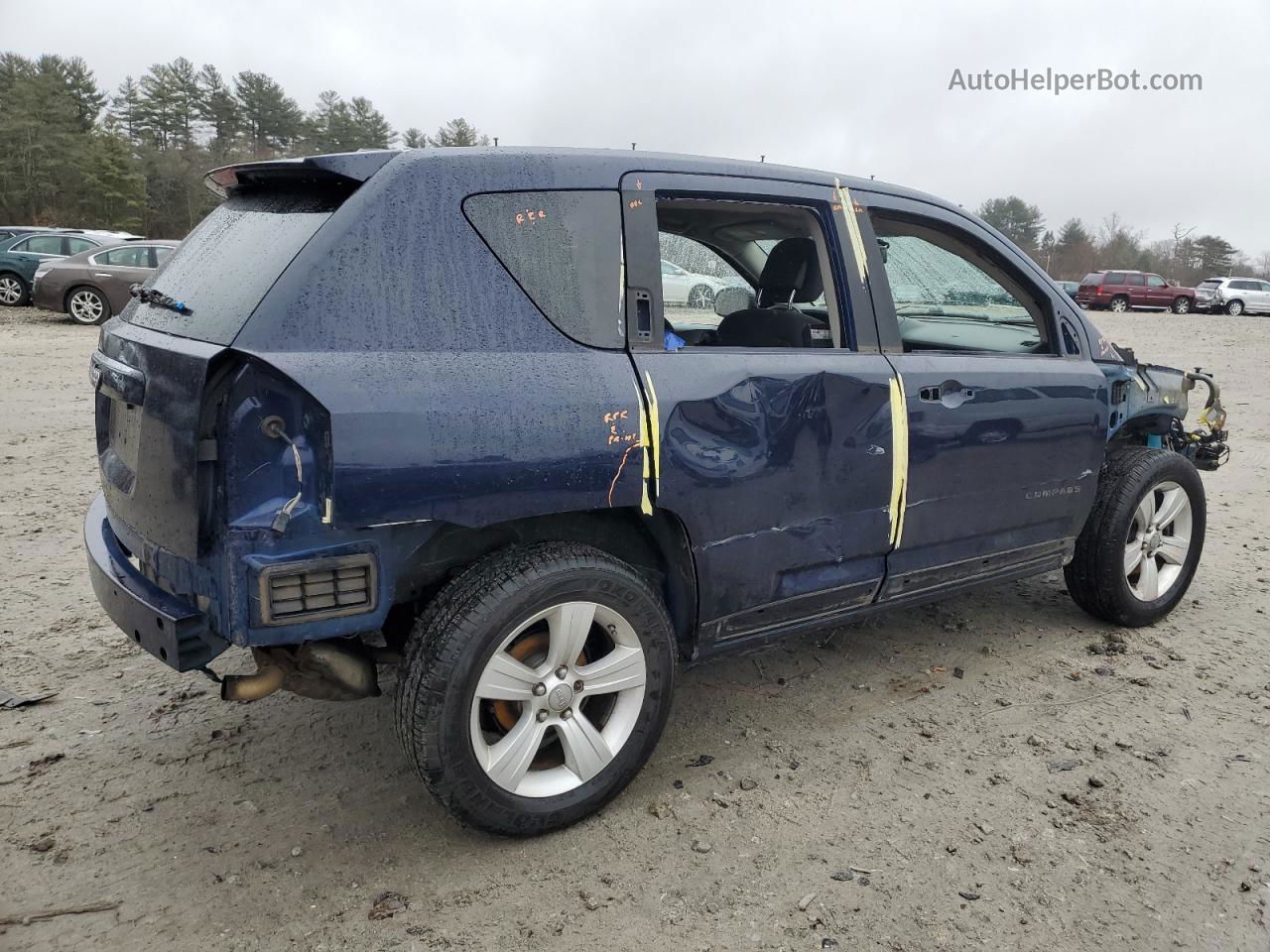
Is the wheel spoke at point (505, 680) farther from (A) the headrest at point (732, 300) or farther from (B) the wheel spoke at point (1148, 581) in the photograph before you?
(B) the wheel spoke at point (1148, 581)

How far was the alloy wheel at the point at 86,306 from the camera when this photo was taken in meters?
15.9

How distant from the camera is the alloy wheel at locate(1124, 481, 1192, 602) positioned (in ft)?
13.7

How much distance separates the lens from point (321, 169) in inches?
97.0

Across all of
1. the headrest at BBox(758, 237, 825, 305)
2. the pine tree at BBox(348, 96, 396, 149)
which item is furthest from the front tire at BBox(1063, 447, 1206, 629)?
the pine tree at BBox(348, 96, 396, 149)

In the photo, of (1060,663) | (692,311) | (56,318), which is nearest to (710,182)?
(692,311)

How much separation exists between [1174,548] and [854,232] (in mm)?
2324

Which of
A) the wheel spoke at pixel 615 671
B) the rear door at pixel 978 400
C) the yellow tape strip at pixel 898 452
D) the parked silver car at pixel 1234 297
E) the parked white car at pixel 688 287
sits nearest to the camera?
the wheel spoke at pixel 615 671

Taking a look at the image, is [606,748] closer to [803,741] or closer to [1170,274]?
[803,741]

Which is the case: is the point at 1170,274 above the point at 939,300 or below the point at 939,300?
above

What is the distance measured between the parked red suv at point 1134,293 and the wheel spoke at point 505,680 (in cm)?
3378

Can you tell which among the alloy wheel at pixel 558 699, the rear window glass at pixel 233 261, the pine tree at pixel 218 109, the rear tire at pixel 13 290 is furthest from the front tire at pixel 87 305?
A: the pine tree at pixel 218 109

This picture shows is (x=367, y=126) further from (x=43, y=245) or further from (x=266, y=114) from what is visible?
(x=43, y=245)

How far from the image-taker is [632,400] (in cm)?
259

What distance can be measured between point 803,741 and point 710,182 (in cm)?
187
